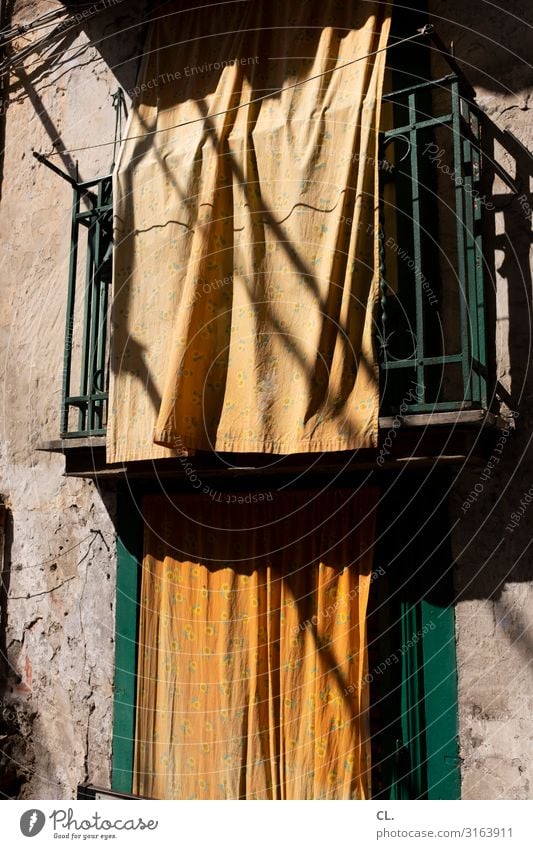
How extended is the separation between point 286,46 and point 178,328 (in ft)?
7.50

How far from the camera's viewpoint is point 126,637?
240 inches

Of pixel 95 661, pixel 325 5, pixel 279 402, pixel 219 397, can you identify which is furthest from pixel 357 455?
pixel 325 5

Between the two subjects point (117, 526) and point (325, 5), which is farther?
point (117, 526)

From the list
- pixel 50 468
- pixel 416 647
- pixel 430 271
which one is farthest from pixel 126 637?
pixel 430 271

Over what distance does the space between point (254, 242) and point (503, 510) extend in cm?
239

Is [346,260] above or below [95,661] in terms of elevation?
above

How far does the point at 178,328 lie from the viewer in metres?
5.43

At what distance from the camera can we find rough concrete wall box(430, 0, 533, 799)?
483cm

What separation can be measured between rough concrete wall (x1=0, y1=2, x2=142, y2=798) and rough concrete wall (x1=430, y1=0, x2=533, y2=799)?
2751 millimetres

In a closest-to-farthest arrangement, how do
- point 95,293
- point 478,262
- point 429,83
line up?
point 429,83 → point 478,262 → point 95,293

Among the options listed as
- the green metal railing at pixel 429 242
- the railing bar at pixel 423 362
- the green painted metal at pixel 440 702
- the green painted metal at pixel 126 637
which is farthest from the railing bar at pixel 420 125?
the green painted metal at pixel 126 637

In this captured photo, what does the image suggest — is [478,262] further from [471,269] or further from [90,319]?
[90,319]

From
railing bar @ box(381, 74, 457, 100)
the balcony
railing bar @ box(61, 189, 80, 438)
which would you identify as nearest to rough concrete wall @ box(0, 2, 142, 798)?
railing bar @ box(61, 189, 80, 438)

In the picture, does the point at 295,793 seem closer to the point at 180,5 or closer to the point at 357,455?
the point at 357,455
